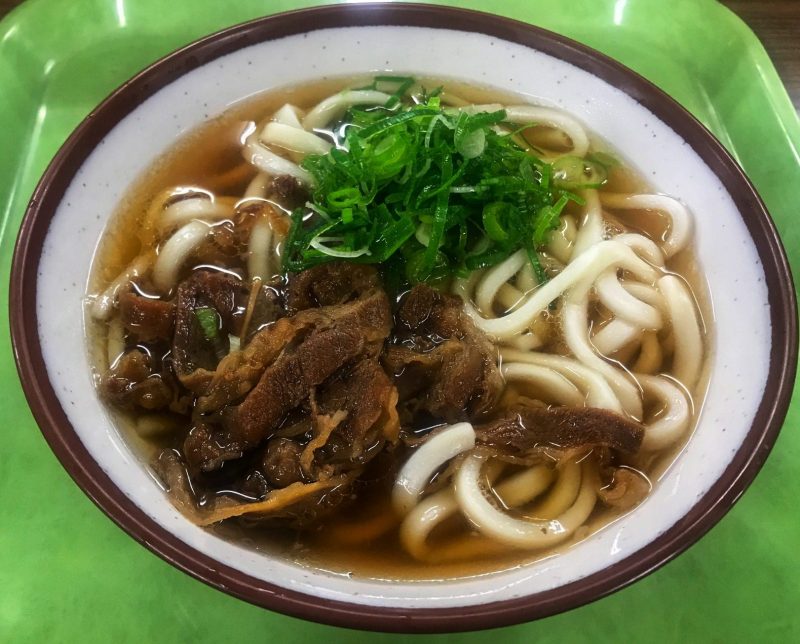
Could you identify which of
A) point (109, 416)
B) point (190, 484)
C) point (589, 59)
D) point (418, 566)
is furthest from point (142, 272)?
point (589, 59)

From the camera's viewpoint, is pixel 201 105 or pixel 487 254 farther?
pixel 201 105

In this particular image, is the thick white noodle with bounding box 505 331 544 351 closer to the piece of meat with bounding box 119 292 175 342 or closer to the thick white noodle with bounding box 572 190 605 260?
the thick white noodle with bounding box 572 190 605 260

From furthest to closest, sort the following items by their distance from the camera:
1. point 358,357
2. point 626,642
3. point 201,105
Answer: point 201,105 → point 358,357 → point 626,642

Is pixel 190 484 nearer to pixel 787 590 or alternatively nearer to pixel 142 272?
pixel 142 272

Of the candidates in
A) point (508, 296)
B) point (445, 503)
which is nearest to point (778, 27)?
point (508, 296)

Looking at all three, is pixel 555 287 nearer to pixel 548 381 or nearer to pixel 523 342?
pixel 523 342

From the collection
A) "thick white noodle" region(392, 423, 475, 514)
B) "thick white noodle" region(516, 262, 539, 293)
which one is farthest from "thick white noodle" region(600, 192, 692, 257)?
"thick white noodle" region(392, 423, 475, 514)

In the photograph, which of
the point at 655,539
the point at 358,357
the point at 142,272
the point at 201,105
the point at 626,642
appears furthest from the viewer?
the point at 201,105
